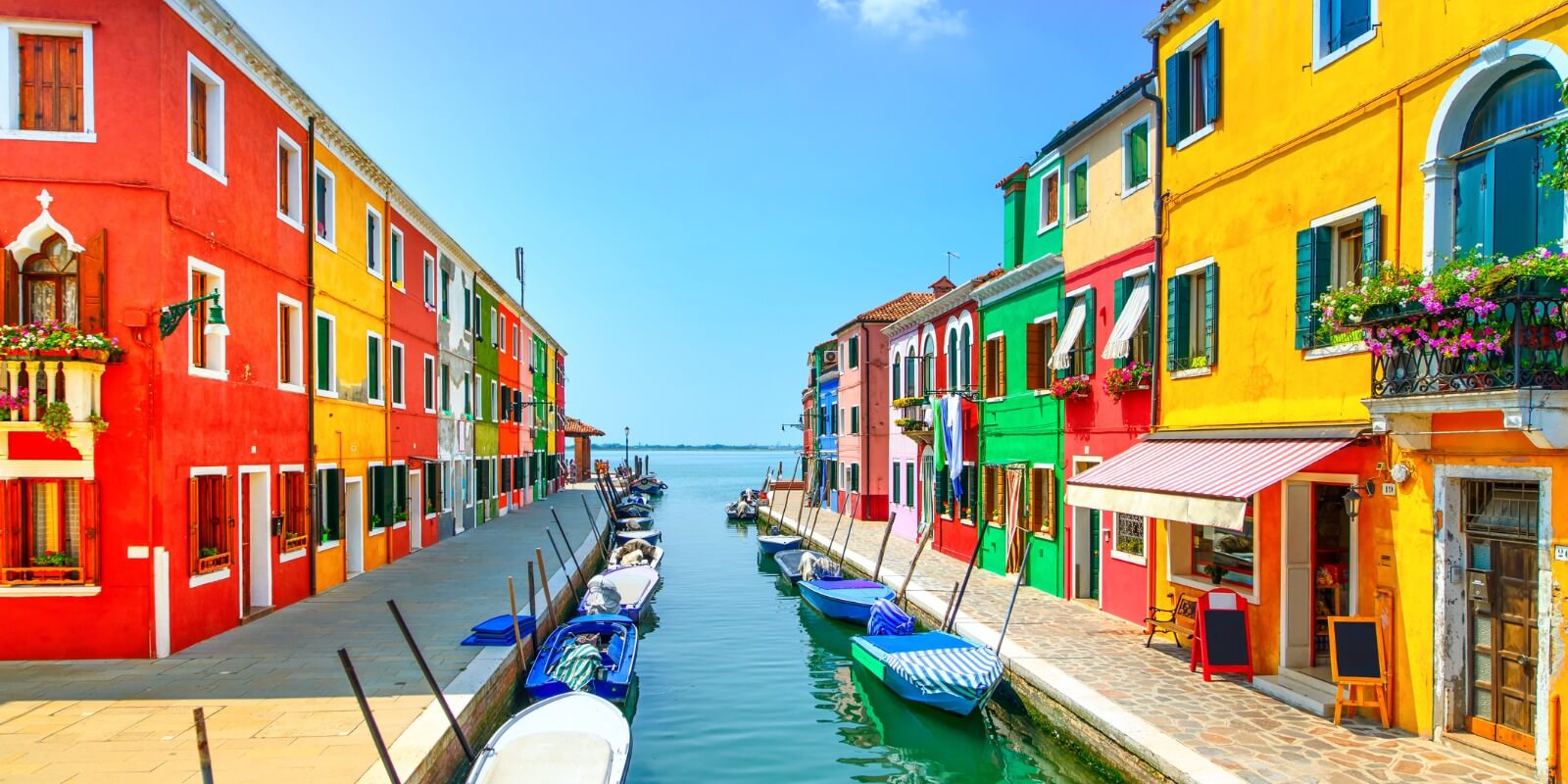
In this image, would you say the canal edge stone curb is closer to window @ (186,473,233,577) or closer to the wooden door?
the wooden door

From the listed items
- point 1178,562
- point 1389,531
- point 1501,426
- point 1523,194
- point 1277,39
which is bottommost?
point 1178,562

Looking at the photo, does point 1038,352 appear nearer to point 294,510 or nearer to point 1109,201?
point 1109,201

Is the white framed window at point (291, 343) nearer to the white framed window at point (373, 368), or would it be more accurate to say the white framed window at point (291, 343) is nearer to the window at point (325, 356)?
the window at point (325, 356)

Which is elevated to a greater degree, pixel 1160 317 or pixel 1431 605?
pixel 1160 317

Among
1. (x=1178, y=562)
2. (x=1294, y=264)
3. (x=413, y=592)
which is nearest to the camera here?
(x=1294, y=264)

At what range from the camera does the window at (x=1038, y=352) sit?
18.0m

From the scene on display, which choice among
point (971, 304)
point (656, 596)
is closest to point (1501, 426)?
point (971, 304)

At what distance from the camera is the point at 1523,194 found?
813cm

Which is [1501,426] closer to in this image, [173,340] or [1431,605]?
[1431,605]

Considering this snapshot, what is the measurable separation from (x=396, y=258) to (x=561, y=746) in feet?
55.9

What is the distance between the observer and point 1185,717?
9.78 m

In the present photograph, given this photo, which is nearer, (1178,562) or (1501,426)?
(1501,426)

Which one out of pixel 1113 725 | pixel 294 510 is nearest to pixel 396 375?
pixel 294 510

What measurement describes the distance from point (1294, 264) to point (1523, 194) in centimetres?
258
